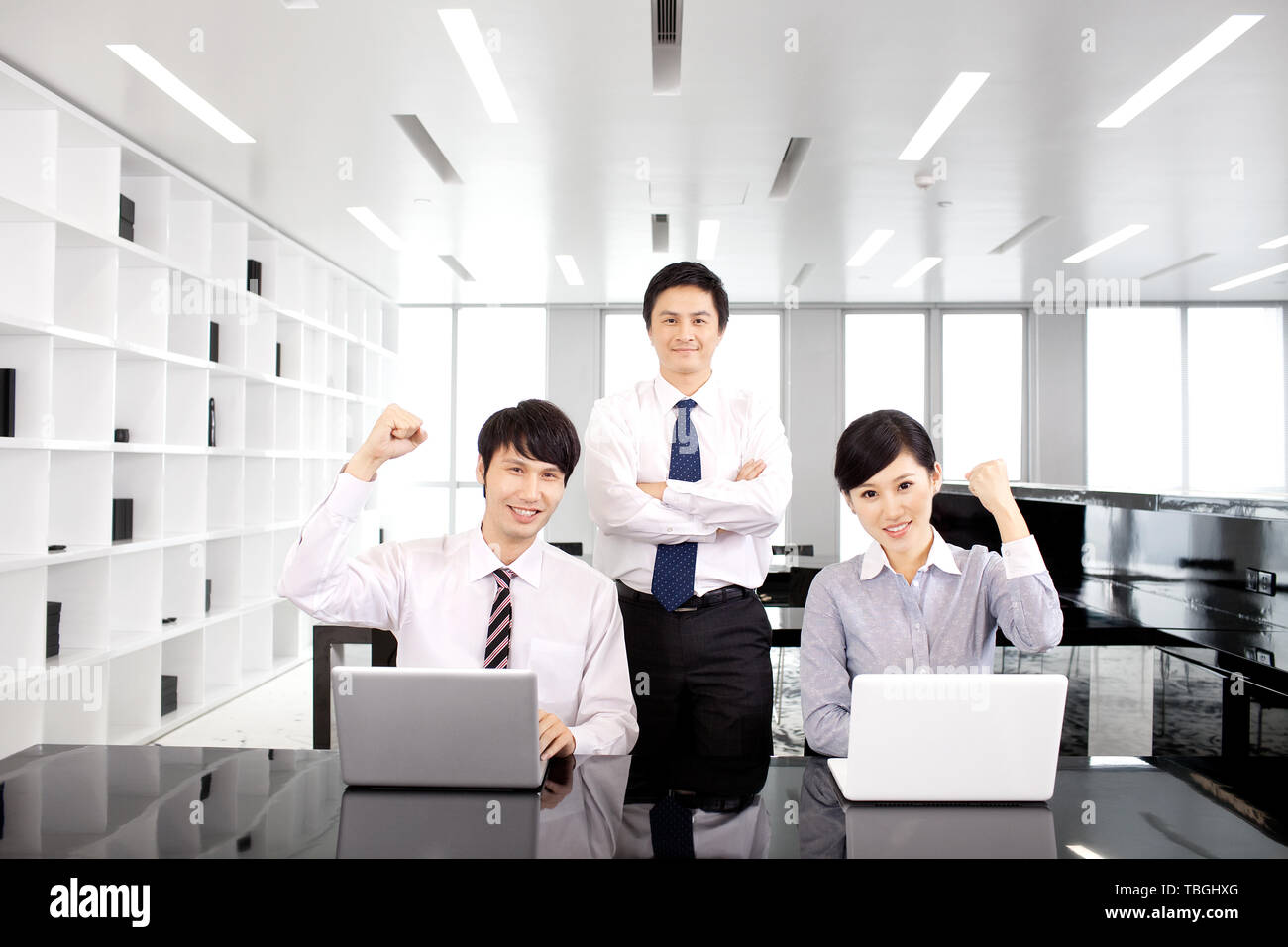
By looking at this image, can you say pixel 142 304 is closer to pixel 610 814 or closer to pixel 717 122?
pixel 717 122

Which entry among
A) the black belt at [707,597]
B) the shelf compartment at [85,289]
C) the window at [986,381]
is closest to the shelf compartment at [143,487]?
the shelf compartment at [85,289]

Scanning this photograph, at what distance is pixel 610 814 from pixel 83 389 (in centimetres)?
423

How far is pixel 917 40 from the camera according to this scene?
3.61m

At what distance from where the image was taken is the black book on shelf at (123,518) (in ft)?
15.5

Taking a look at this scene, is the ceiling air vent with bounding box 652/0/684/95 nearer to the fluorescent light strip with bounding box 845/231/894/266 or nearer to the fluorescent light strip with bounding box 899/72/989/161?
the fluorescent light strip with bounding box 899/72/989/161

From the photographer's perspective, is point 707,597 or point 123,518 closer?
point 707,597

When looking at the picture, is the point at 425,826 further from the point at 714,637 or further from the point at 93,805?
the point at 714,637

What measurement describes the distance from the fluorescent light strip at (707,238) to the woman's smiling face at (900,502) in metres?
4.70

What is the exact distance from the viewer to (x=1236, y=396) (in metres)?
9.27

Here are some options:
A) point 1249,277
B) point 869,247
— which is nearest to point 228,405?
point 869,247

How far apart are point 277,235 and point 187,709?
10.8ft

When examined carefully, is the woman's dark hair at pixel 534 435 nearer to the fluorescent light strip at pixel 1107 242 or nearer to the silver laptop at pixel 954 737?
the silver laptop at pixel 954 737

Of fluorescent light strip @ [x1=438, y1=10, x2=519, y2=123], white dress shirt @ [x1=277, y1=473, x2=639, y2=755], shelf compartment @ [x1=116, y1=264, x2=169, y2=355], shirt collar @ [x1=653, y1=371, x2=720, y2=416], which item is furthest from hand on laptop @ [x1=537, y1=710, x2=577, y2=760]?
shelf compartment @ [x1=116, y1=264, x2=169, y2=355]
